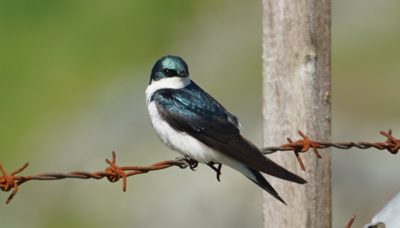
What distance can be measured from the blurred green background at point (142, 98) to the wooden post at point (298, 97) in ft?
10.4

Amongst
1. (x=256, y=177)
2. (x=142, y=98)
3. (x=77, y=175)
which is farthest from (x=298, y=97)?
(x=142, y=98)

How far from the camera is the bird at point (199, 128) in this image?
569cm

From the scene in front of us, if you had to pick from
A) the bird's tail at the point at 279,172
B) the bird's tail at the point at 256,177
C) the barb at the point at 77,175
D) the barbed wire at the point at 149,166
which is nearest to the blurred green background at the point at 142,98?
the bird's tail at the point at 256,177

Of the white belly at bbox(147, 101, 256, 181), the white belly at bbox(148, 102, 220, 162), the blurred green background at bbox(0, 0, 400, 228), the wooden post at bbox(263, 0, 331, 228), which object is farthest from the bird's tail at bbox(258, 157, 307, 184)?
the blurred green background at bbox(0, 0, 400, 228)

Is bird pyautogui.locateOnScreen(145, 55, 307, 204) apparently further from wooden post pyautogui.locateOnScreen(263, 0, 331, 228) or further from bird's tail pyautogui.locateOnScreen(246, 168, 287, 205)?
wooden post pyautogui.locateOnScreen(263, 0, 331, 228)

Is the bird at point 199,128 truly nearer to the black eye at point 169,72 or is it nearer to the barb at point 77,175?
the black eye at point 169,72

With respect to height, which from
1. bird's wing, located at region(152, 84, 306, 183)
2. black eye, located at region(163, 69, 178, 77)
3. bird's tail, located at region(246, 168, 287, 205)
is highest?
black eye, located at region(163, 69, 178, 77)

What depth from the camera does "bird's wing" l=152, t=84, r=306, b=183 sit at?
569 centimetres

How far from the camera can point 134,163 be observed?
10391mm

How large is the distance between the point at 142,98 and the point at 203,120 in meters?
5.77

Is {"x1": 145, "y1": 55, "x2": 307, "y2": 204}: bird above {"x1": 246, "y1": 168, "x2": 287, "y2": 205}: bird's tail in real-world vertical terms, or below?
above

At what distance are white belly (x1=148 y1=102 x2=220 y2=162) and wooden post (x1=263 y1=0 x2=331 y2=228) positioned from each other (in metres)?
0.36

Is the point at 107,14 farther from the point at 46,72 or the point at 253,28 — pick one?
the point at 253,28

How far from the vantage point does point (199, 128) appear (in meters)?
5.95
